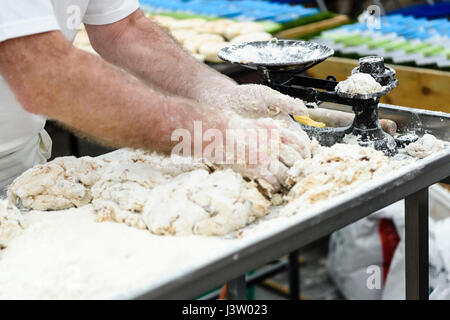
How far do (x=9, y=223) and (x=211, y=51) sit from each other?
259cm

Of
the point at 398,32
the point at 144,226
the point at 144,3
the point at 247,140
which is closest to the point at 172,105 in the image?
the point at 247,140

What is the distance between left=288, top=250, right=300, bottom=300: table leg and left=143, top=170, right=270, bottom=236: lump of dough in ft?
5.92

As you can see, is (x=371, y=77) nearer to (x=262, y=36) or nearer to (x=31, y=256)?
(x=31, y=256)

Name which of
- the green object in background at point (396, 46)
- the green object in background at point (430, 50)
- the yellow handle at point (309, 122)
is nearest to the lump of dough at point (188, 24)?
the green object in background at point (396, 46)

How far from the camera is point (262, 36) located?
4.09m

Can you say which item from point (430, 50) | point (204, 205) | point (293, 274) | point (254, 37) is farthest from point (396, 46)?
point (204, 205)

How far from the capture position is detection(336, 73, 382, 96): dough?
176 cm

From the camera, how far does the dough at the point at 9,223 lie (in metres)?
1.47

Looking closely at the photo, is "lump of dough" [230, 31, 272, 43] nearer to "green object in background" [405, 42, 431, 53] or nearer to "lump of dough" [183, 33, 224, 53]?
"lump of dough" [183, 33, 224, 53]

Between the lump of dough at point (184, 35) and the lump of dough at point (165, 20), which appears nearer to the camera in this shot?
the lump of dough at point (184, 35)

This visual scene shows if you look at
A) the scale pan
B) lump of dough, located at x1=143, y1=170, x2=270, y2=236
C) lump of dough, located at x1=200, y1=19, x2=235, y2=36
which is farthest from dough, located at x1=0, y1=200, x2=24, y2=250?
lump of dough, located at x1=200, y1=19, x2=235, y2=36

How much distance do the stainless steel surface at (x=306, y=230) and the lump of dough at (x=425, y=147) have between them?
9 cm

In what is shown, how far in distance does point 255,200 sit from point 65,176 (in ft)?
1.88

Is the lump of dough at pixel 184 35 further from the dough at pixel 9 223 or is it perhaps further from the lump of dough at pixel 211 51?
the dough at pixel 9 223
